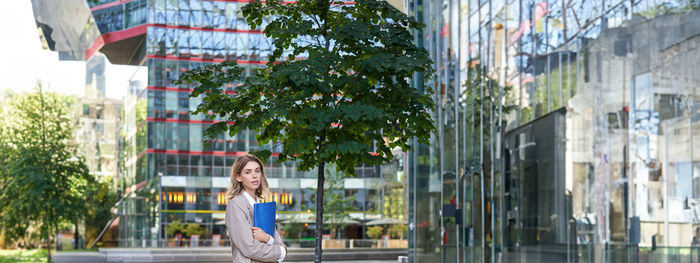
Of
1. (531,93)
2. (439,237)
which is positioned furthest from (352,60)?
(439,237)

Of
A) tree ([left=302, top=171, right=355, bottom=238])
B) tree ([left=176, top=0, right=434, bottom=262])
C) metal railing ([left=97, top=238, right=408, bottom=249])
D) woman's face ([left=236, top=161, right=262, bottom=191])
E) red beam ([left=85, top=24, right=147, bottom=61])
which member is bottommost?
metal railing ([left=97, top=238, right=408, bottom=249])

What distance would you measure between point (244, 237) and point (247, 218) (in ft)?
0.45

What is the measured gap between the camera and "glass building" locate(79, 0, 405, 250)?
54.5m

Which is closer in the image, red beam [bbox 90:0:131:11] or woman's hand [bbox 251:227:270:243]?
woman's hand [bbox 251:227:270:243]

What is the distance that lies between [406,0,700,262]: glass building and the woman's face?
7.10 m

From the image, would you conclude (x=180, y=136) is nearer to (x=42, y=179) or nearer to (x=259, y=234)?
(x=42, y=179)

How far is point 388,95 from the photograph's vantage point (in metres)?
10.1

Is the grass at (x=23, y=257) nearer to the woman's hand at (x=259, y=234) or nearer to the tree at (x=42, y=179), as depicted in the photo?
the tree at (x=42, y=179)

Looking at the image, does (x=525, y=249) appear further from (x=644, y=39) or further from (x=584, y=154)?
(x=644, y=39)

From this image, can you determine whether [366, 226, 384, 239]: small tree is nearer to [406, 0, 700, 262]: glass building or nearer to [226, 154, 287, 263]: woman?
[406, 0, 700, 262]: glass building

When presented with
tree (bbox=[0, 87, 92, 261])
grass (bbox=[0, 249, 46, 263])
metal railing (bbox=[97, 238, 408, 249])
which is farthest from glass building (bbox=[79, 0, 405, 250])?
tree (bbox=[0, 87, 92, 261])

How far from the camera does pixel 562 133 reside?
48.4 feet

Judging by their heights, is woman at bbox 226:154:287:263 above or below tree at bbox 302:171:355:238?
above

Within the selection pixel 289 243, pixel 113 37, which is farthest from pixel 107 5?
pixel 289 243
